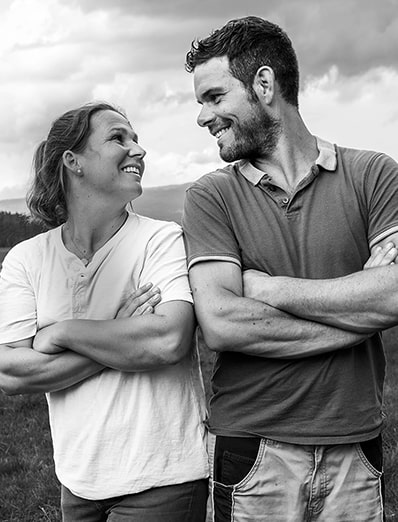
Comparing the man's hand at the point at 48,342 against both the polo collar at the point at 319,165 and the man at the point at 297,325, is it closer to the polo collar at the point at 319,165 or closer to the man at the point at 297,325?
the man at the point at 297,325

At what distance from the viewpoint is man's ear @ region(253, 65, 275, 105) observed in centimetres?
310

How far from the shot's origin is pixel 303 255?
2.87 m

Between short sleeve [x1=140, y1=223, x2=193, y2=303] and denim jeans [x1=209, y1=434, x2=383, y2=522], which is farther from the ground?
short sleeve [x1=140, y1=223, x2=193, y2=303]

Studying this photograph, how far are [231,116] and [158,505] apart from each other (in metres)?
1.44

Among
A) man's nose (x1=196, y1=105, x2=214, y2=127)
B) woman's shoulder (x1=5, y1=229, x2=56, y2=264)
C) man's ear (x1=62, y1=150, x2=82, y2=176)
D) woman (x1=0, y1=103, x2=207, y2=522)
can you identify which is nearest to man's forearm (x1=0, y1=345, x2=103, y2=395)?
woman (x1=0, y1=103, x2=207, y2=522)

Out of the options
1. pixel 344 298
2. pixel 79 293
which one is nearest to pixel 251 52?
pixel 344 298

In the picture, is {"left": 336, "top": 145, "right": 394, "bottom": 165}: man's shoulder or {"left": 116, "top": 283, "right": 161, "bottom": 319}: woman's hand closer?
{"left": 116, "top": 283, "right": 161, "bottom": 319}: woman's hand

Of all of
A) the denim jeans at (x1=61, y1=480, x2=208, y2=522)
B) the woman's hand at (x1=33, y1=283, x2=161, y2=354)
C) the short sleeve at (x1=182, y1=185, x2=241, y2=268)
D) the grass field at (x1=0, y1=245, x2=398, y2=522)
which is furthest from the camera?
the grass field at (x1=0, y1=245, x2=398, y2=522)

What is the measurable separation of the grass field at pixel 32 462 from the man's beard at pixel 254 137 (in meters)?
2.79

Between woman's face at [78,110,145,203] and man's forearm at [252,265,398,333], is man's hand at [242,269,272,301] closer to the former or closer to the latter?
man's forearm at [252,265,398,333]

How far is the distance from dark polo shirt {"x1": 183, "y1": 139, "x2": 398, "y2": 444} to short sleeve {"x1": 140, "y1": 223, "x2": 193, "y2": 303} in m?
0.06

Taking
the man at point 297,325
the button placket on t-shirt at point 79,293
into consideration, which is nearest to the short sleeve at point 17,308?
the button placket on t-shirt at point 79,293

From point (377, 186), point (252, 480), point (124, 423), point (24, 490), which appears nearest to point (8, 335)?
point (124, 423)

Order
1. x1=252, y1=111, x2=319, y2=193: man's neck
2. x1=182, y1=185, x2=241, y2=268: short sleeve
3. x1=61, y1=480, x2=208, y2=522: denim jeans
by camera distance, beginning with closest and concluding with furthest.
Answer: x1=61, y1=480, x2=208, y2=522: denim jeans < x1=182, y1=185, x2=241, y2=268: short sleeve < x1=252, y1=111, x2=319, y2=193: man's neck
